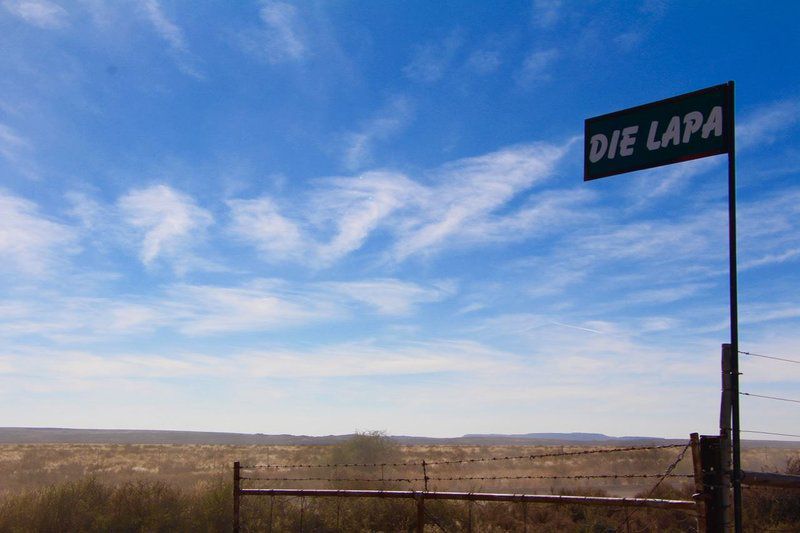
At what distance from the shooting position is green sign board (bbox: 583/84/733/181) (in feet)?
21.4

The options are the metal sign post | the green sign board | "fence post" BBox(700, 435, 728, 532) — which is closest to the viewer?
"fence post" BBox(700, 435, 728, 532)

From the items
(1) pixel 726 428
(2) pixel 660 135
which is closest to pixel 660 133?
(2) pixel 660 135

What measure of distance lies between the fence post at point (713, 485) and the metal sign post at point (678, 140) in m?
0.17

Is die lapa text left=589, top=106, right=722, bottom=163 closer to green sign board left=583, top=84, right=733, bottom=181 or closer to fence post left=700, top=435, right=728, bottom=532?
green sign board left=583, top=84, right=733, bottom=181

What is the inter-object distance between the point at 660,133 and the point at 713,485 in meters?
3.40

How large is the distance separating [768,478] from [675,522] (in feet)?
39.8

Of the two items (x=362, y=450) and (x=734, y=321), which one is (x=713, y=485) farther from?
(x=362, y=450)

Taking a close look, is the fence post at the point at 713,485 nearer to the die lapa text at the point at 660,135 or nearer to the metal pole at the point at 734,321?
the metal pole at the point at 734,321

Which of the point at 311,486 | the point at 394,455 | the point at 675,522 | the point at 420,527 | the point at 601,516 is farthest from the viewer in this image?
the point at 394,455

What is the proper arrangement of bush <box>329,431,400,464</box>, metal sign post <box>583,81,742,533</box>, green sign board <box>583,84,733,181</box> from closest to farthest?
metal sign post <box>583,81,742,533</box> → green sign board <box>583,84,733,181</box> → bush <box>329,431,400,464</box>

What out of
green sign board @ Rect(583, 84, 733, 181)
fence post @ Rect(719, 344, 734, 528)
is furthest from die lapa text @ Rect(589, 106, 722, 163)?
fence post @ Rect(719, 344, 734, 528)

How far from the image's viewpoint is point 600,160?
7223 millimetres

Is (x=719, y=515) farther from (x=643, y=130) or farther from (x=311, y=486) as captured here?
(x=311, y=486)

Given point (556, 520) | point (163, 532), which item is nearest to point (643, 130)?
point (556, 520)
